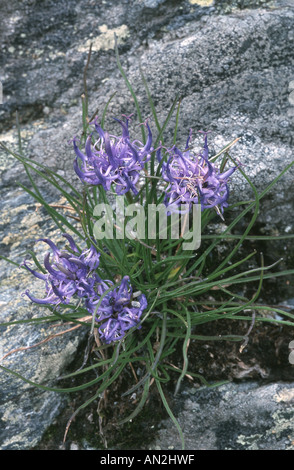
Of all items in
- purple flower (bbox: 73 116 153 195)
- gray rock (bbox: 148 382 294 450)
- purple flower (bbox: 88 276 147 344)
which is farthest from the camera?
gray rock (bbox: 148 382 294 450)

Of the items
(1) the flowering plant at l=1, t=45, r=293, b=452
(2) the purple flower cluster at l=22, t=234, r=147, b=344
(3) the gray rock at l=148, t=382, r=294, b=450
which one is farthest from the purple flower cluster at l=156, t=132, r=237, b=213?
(3) the gray rock at l=148, t=382, r=294, b=450

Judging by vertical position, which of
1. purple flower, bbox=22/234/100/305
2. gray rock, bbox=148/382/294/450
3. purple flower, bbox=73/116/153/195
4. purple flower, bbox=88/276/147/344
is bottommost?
gray rock, bbox=148/382/294/450

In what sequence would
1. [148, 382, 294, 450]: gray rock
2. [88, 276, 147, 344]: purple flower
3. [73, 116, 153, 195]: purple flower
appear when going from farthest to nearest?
[148, 382, 294, 450]: gray rock
[88, 276, 147, 344]: purple flower
[73, 116, 153, 195]: purple flower

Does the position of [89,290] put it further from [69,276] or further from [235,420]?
[235,420]

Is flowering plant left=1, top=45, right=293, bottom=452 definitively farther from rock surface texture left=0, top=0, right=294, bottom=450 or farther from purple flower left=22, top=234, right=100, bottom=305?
rock surface texture left=0, top=0, right=294, bottom=450

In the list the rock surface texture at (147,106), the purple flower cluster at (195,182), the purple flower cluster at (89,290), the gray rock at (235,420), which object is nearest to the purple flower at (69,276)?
the purple flower cluster at (89,290)

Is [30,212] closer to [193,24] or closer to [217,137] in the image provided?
[217,137]
